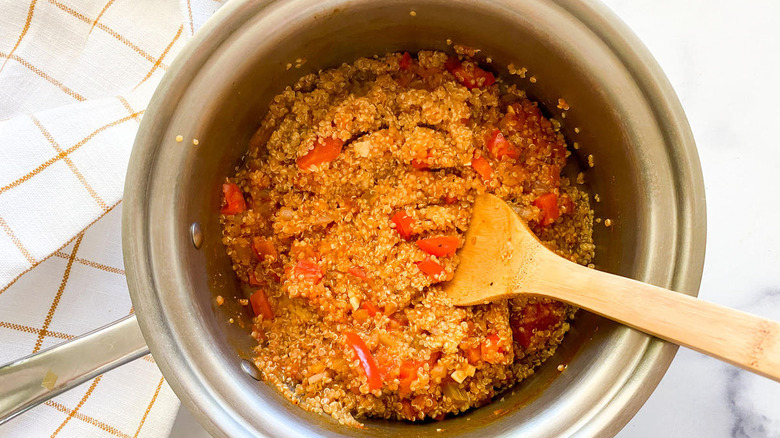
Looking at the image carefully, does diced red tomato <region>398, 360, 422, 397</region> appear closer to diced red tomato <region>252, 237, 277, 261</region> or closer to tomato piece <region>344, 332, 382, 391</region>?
tomato piece <region>344, 332, 382, 391</region>

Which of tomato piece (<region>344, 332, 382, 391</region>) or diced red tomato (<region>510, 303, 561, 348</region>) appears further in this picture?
diced red tomato (<region>510, 303, 561, 348</region>)

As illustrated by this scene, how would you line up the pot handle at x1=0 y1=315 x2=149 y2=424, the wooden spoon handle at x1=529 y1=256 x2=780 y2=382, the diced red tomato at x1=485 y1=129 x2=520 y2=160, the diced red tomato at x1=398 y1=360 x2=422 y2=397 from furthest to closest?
1. the diced red tomato at x1=485 y1=129 x2=520 y2=160
2. the diced red tomato at x1=398 y1=360 x2=422 y2=397
3. the pot handle at x1=0 y1=315 x2=149 y2=424
4. the wooden spoon handle at x1=529 y1=256 x2=780 y2=382

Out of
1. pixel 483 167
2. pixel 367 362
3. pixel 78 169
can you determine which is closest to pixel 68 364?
pixel 78 169

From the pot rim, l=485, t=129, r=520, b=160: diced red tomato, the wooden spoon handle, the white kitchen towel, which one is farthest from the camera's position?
the white kitchen towel

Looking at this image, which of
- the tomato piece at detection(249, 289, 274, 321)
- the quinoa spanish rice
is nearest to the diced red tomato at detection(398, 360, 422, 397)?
the quinoa spanish rice

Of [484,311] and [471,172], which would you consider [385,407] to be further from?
[471,172]

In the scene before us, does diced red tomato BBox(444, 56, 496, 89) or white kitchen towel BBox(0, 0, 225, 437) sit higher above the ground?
diced red tomato BBox(444, 56, 496, 89)

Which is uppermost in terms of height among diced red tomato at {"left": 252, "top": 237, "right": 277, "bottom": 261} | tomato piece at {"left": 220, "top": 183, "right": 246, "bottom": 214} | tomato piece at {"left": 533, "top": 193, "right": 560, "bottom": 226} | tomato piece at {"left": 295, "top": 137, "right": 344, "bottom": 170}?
tomato piece at {"left": 295, "top": 137, "right": 344, "bottom": 170}
